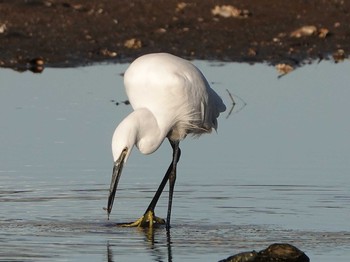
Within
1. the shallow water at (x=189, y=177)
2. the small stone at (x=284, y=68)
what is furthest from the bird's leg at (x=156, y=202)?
the small stone at (x=284, y=68)

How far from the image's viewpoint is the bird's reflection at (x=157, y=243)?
29.5 feet

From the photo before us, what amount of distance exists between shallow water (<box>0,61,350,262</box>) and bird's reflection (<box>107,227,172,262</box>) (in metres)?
0.01

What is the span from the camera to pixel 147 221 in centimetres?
1059

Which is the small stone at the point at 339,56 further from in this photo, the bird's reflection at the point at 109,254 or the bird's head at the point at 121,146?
the bird's reflection at the point at 109,254

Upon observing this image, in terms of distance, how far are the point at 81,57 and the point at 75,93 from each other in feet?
7.73

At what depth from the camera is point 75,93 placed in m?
15.2

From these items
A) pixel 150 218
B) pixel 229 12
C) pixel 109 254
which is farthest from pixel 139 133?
pixel 229 12

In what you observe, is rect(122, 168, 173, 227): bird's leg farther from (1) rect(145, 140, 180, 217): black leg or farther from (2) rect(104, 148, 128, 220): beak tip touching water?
(2) rect(104, 148, 128, 220): beak tip touching water

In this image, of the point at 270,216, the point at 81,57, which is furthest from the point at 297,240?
the point at 81,57

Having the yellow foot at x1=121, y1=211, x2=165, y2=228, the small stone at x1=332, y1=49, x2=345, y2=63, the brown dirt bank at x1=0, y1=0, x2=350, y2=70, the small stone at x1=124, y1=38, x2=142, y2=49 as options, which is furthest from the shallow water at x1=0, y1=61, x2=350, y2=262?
the small stone at x1=124, y1=38, x2=142, y2=49

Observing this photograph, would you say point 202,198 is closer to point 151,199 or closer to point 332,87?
point 151,199

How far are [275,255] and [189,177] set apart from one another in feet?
10.4

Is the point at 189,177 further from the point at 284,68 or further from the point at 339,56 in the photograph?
the point at 339,56

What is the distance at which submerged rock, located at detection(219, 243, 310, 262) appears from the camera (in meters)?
8.55
